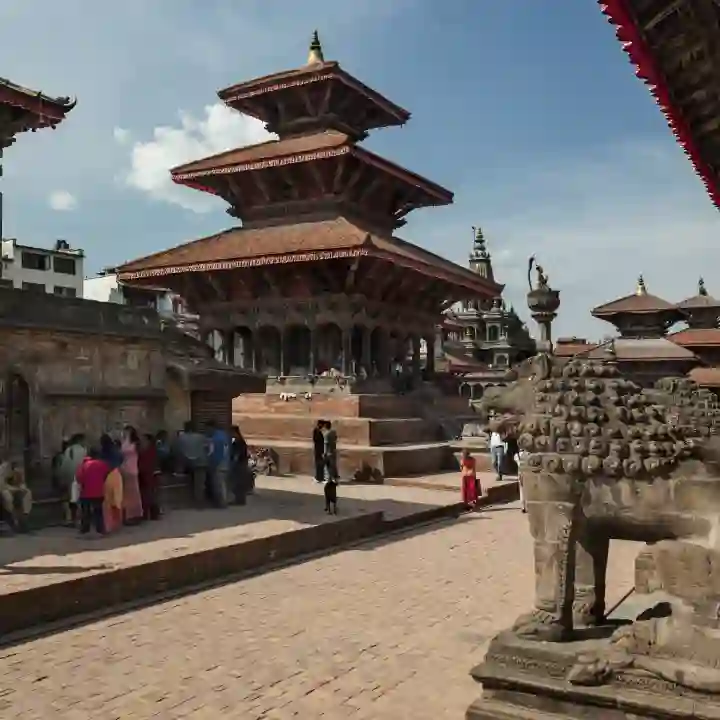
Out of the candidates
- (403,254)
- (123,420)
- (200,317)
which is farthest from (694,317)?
(123,420)

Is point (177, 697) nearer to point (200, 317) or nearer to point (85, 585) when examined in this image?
point (85, 585)

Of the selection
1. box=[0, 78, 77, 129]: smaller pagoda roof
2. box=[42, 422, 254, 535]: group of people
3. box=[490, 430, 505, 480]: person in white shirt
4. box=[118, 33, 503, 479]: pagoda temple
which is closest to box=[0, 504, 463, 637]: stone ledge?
box=[42, 422, 254, 535]: group of people

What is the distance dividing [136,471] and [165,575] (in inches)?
137

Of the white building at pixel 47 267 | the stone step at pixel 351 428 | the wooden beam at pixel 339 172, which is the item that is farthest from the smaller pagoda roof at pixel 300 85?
the white building at pixel 47 267

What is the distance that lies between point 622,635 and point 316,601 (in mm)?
4180

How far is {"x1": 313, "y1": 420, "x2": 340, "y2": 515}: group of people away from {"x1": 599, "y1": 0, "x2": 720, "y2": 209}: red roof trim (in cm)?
710

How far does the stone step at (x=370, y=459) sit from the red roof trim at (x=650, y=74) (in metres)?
11.9

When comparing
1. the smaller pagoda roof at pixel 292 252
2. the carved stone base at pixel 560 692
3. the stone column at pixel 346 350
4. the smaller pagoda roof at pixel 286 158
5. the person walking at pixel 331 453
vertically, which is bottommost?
the carved stone base at pixel 560 692

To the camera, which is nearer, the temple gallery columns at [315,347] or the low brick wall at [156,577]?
the low brick wall at [156,577]

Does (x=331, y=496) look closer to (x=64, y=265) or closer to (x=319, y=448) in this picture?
(x=319, y=448)

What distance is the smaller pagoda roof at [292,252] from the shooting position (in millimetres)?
23875

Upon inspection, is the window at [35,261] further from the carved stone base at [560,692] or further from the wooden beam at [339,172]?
the carved stone base at [560,692]

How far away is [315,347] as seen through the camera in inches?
1029

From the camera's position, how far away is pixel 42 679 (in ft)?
21.1
